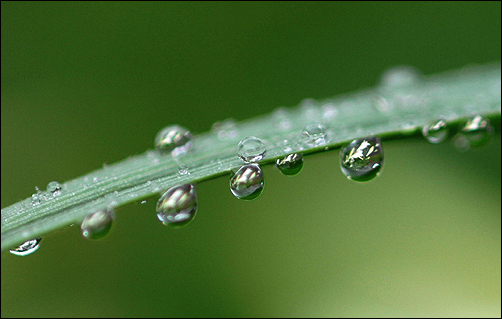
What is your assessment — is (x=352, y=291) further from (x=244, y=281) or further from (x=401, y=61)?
(x=401, y=61)

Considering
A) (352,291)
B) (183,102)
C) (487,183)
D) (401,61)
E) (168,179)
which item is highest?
(401,61)

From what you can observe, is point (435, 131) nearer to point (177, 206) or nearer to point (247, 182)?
point (247, 182)

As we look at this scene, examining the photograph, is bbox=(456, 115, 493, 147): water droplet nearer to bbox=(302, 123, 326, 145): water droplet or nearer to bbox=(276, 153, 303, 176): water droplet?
bbox=(302, 123, 326, 145): water droplet

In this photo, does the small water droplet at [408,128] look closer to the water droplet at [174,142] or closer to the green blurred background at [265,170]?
the green blurred background at [265,170]

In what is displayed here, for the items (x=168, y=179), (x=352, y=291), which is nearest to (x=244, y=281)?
(x=352, y=291)

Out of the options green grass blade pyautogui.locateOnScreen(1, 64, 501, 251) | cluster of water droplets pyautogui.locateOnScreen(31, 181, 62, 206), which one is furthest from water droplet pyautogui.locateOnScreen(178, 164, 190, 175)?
cluster of water droplets pyautogui.locateOnScreen(31, 181, 62, 206)

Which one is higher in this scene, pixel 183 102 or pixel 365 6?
pixel 365 6

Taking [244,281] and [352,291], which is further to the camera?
[244,281]

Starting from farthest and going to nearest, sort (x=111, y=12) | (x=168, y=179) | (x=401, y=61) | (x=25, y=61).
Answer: (x=401, y=61) < (x=111, y=12) < (x=25, y=61) < (x=168, y=179)
